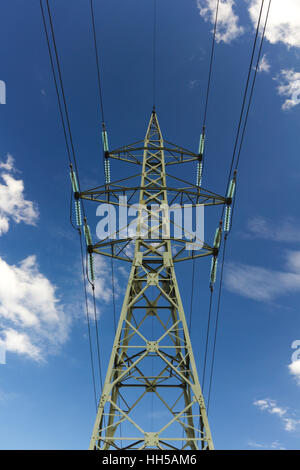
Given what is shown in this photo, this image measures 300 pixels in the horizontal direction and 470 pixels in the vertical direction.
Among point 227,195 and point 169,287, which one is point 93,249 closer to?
point 169,287

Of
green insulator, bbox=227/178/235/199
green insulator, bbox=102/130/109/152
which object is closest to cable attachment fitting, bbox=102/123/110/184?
green insulator, bbox=102/130/109/152

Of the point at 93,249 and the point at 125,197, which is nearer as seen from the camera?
the point at 93,249

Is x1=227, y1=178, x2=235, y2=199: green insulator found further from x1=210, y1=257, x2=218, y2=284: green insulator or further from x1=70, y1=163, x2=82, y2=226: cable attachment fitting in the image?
x1=70, y1=163, x2=82, y2=226: cable attachment fitting

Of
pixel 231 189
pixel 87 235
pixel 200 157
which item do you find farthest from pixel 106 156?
pixel 231 189

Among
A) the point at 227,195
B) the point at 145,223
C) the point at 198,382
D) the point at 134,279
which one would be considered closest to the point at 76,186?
the point at 145,223

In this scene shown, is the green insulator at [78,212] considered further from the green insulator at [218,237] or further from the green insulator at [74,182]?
the green insulator at [218,237]

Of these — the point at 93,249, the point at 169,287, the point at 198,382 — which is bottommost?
the point at 198,382

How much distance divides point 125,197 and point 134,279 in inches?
162

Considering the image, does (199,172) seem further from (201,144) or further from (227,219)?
(227,219)

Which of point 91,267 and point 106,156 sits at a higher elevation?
point 106,156

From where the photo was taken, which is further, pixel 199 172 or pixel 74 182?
pixel 199 172

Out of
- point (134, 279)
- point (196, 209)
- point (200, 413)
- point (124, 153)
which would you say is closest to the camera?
point (200, 413)

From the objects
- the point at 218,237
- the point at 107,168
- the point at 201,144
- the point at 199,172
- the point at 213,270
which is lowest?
the point at 213,270

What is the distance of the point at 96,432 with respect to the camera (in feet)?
28.9
